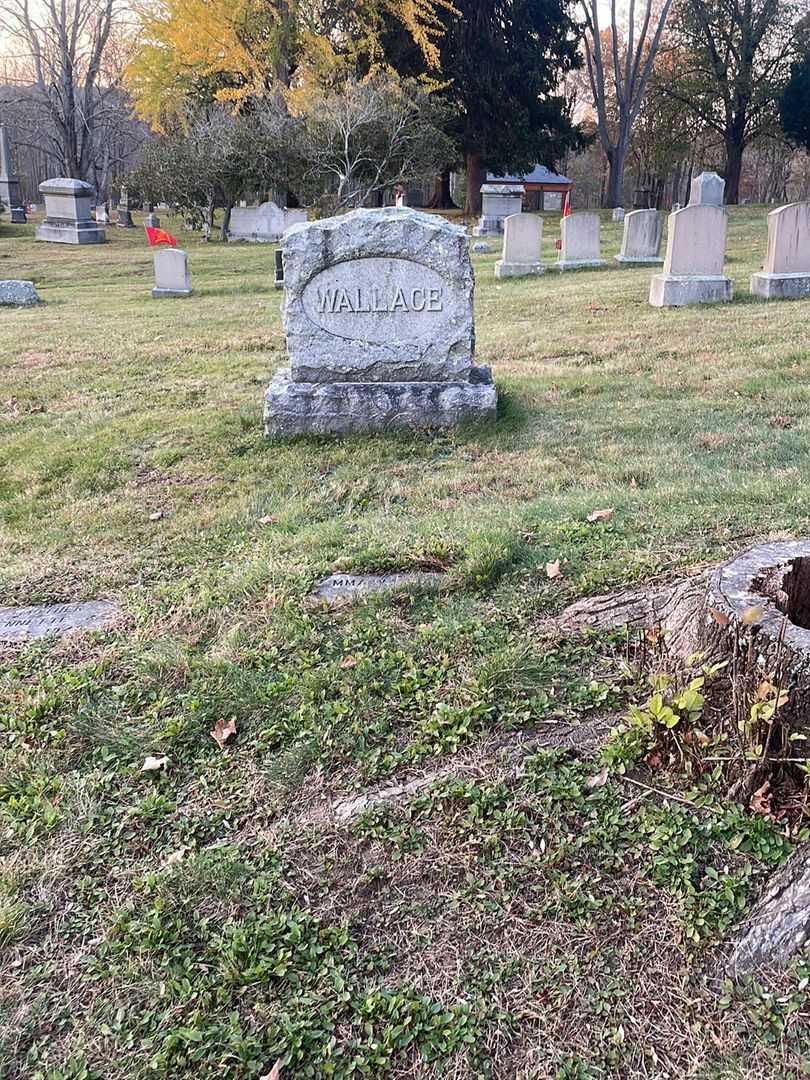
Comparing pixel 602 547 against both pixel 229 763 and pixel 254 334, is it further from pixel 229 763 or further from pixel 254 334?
pixel 254 334

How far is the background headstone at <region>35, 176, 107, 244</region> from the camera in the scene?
24203mm

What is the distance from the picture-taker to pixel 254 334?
10547 millimetres

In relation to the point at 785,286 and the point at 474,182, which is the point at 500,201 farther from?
the point at 785,286

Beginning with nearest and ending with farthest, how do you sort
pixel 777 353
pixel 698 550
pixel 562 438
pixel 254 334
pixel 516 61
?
pixel 698 550 → pixel 562 438 → pixel 777 353 → pixel 254 334 → pixel 516 61

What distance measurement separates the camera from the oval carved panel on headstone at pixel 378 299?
5996mm

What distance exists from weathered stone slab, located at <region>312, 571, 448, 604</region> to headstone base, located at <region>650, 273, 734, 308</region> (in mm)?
8722

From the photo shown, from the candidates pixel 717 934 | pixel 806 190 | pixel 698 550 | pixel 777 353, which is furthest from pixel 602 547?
pixel 806 190

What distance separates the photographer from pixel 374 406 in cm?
604

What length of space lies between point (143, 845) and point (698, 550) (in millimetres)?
2537

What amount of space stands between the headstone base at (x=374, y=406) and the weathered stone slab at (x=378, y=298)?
0.15 meters

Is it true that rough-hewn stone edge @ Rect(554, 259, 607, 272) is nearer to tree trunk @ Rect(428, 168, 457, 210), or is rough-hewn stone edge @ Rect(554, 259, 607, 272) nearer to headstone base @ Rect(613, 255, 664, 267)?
Result: headstone base @ Rect(613, 255, 664, 267)

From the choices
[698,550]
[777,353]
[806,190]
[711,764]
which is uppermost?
[806,190]

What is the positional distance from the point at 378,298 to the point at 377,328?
214mm

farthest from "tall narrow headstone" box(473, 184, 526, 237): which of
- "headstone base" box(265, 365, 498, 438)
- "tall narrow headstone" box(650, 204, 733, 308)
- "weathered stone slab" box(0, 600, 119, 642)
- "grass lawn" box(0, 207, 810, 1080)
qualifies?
"weathered stone slab" box(0, 600, 119, 642)
